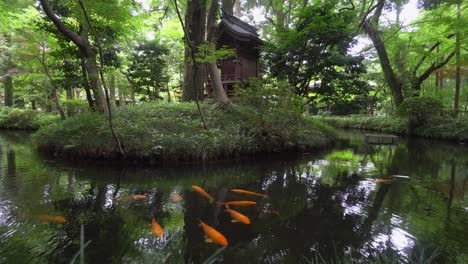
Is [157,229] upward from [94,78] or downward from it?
downward

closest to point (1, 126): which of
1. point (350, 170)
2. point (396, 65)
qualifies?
point (350, 170)

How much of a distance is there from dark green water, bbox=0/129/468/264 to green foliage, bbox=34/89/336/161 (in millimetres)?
543

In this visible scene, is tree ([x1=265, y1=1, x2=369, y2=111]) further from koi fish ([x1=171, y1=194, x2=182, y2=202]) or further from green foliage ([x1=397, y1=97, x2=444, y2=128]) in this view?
koi fish ([x1=171, y1=194, x2=182, y2=202])

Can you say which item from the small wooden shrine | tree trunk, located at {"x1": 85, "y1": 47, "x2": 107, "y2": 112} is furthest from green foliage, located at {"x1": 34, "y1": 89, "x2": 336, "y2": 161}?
the small wooden shrine

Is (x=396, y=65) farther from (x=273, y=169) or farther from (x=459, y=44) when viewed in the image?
(x=273, y=169)

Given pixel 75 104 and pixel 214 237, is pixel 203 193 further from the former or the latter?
pixel 75 104

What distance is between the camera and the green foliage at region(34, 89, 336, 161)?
23.8 feet

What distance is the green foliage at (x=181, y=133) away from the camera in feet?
23.8

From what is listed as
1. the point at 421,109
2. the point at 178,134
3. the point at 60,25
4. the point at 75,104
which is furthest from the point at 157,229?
the point at 421,109

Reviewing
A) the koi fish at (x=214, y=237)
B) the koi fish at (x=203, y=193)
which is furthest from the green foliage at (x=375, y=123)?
the koi fish at (x=214, y=237)

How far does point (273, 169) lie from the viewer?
285 inches

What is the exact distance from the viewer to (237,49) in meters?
13.7

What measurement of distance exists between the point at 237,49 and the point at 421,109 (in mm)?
10491

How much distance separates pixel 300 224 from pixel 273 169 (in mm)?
3489
